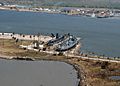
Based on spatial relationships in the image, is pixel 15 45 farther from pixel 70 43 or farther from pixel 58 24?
pixel 58 24

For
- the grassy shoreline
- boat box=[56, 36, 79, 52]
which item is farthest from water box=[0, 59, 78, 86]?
boat box=[56, 36, 79, 52]

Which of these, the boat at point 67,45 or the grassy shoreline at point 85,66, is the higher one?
the grassy shoreline at point 85,66

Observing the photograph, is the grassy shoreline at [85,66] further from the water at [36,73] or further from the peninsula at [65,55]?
the water at [36,73]

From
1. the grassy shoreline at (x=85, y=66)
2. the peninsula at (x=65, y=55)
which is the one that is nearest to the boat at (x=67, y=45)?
the peninsula at (x=65, y=55)

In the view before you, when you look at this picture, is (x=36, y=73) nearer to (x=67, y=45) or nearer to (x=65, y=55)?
(x=65, y=55)

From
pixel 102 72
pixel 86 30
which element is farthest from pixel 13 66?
pixel 86 30

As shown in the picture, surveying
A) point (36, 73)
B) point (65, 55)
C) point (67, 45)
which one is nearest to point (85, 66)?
point (36, 73)

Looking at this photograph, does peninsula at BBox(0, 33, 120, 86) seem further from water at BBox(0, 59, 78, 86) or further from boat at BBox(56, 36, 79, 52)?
water at BBox(0, 59, 78, 86)
